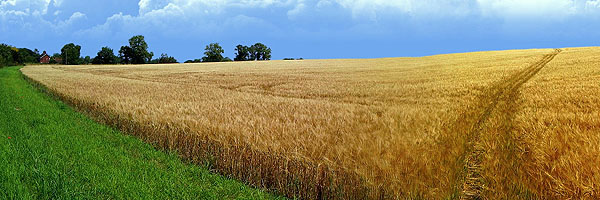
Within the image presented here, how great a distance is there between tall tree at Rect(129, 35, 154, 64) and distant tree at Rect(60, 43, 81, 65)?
22.1 metres

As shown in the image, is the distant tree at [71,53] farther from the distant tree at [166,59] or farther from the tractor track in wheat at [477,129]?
the tractor track in wheat at [477,129]

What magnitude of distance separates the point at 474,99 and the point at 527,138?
240 inches

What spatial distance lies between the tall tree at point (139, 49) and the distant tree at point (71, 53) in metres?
22.1

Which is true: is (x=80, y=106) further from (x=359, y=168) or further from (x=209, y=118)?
(x=359, y=168)

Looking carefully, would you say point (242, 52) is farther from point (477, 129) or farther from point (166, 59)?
point (477, 129)

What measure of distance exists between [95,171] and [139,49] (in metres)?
97.5

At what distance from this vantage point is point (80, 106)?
11.6 meters

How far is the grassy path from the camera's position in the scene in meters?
4.39

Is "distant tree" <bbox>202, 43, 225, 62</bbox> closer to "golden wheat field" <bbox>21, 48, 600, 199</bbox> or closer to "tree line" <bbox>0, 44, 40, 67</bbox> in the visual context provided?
"tree line" <bbox>0, 44, 40, 67</bbox>

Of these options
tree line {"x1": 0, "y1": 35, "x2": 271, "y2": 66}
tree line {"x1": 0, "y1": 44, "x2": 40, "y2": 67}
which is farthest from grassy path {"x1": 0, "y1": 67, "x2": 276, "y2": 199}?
tree line {"x1": 0, "y1": 35, "x2": 271, "y2": 66}

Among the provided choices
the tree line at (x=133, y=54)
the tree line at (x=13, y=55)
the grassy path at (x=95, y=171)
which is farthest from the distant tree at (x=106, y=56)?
the grassy path at (x=95, y=171)

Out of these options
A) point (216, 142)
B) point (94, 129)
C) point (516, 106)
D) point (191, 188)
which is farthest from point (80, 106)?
point (516, 106)

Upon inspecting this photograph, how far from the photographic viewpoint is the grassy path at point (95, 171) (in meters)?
4.39

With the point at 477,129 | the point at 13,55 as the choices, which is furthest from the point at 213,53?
the point at 477,129
